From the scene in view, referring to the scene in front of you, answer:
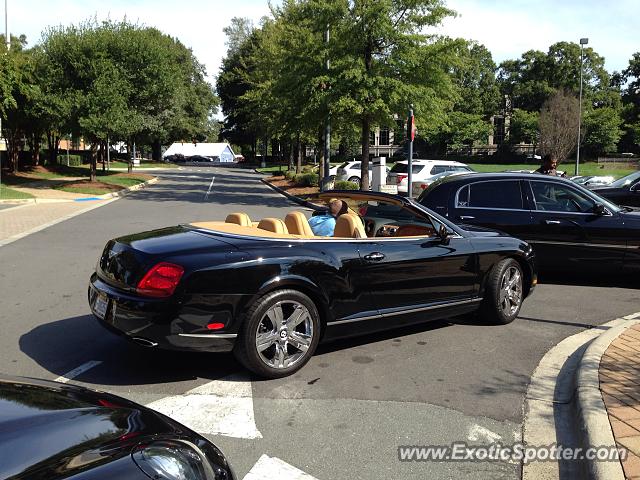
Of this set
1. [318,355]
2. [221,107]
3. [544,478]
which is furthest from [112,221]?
[221,107]

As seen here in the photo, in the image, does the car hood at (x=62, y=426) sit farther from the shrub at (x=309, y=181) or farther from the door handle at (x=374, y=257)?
the shrub at (x=309, y=181)

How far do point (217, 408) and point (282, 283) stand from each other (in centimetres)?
107

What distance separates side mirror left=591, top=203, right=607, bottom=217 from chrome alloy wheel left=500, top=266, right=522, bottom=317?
92.0 inches

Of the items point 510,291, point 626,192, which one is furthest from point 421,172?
point 510,291

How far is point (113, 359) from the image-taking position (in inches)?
196

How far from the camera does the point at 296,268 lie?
4578mm

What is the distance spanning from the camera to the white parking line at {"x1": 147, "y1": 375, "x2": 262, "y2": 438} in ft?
12.4

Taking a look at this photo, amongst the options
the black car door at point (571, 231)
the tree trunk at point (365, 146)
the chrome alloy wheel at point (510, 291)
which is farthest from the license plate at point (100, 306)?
the tree trunk at point (365, 146)

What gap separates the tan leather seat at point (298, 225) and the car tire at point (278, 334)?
2.91ft

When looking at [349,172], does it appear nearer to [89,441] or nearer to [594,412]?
[594,412]

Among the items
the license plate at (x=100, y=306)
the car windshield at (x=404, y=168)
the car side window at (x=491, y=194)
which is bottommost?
the license plate at (x=100, y=306)

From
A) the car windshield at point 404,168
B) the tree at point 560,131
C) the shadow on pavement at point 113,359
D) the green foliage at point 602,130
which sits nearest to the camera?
the shadow on pavement at point 113,359

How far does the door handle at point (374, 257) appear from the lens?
16.5ft

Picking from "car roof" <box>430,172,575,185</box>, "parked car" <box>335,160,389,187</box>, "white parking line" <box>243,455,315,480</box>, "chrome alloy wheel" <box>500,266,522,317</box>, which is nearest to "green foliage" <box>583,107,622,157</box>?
"parked car" <box>335,160,389,187</box>
